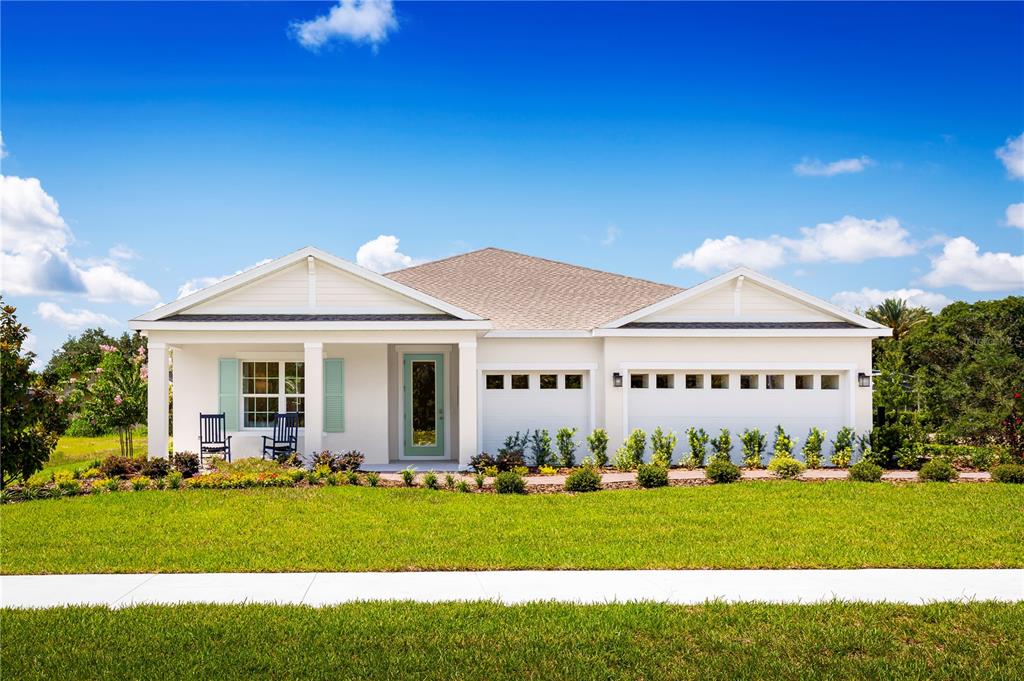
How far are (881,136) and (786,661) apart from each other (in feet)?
57.4

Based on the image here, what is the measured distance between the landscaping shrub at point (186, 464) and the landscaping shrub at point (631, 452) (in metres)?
8.75

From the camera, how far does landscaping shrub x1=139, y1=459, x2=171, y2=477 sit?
48.7ft

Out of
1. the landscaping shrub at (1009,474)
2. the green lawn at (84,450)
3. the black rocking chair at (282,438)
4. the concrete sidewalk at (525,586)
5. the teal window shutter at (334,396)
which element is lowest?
the green lawn at (84,450)

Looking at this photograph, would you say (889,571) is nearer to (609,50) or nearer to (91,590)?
(91,590)

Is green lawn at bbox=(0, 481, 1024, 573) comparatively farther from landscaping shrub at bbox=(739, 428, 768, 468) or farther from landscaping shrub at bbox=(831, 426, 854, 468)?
landscaping shrub at bbox=(739, 428, 768, 468)

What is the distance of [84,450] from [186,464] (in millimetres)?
13016

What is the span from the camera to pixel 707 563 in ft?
27.5

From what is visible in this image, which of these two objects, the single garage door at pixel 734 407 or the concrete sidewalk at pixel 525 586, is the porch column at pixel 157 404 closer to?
the concrete sidewalk at pixel 525 586

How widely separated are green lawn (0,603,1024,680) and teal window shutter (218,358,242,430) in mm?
10866

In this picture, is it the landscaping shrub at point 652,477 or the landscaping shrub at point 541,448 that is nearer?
the landscaping shrub at point 652,477

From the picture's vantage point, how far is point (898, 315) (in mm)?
39906

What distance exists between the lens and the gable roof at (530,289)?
1900cm

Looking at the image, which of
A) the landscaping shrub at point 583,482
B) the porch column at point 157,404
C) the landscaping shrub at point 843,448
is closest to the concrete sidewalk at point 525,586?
the landscaping shrub at point 583,482

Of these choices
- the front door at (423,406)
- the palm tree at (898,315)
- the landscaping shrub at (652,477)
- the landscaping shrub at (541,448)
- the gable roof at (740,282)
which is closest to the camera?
the landscaping shrub at (652,477)
